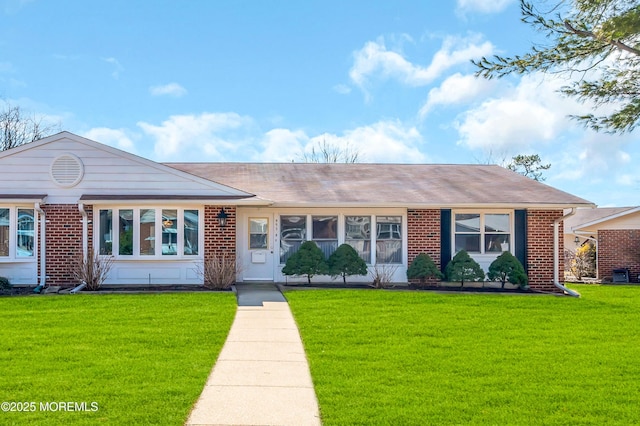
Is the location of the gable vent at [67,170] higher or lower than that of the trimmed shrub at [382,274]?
higher

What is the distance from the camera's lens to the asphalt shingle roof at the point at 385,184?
16.2 metres

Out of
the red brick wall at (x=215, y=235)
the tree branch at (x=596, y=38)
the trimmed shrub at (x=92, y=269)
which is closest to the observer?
the tree branch at (x=596, y=38)

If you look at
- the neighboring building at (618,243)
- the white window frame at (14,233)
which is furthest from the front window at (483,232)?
the white window frame at (14,233)

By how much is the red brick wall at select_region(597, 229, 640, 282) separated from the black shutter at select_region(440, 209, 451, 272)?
1051cm

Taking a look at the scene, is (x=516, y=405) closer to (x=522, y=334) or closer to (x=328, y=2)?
(x=522, y=334)

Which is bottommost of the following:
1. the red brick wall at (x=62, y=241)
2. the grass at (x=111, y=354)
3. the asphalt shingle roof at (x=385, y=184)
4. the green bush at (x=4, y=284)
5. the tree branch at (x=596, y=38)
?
the grass at (x=111, y=354)

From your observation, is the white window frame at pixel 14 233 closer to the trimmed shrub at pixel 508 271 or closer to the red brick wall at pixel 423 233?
the red brick wall at pixel 423 233

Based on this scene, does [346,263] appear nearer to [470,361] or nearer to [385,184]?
[385,184]

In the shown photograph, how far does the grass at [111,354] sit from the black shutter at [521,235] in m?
8.90

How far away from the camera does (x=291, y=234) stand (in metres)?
16.7

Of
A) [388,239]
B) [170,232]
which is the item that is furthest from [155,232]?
[388,239]

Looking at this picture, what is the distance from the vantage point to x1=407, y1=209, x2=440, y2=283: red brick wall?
16438 millimetres

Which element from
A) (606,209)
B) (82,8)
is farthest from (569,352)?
(606,209)

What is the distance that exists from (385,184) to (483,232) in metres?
3.39
